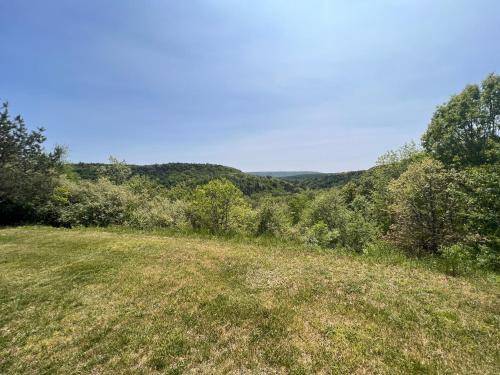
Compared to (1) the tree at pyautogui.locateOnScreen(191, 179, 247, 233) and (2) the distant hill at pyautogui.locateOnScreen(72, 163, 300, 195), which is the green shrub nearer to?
(1) the tree at pyautogui.locateOnScreen(191, 179, 247, 233)

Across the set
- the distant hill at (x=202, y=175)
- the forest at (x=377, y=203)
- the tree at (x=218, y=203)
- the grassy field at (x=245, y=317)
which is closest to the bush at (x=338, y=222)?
the forest at (x=377, y=203)

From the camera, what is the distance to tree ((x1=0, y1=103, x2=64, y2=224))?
58.0 feet

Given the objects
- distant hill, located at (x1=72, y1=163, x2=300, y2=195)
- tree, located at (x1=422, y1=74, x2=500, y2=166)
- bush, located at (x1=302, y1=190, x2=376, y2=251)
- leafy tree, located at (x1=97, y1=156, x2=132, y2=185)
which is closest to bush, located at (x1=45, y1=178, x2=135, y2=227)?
bush, located at (x1=302, y1=190, x2=376, y2=251)

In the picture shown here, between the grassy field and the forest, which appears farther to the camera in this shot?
the forest

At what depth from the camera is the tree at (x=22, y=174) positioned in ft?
58.0

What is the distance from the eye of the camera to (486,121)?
23.8 m

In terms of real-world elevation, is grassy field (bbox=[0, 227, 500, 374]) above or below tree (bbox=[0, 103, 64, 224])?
below

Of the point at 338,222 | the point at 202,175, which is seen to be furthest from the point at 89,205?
the point at 202,175

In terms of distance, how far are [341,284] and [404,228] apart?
725cm

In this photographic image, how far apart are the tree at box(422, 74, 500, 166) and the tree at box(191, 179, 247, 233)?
20.0 m

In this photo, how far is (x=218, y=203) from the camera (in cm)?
1970

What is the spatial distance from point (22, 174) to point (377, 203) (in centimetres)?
2993

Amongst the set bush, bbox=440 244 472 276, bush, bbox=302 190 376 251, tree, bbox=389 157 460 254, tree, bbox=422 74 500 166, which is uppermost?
tree, bbox=422 74 500 166

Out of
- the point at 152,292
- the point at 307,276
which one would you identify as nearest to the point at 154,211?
the point at 152,292
